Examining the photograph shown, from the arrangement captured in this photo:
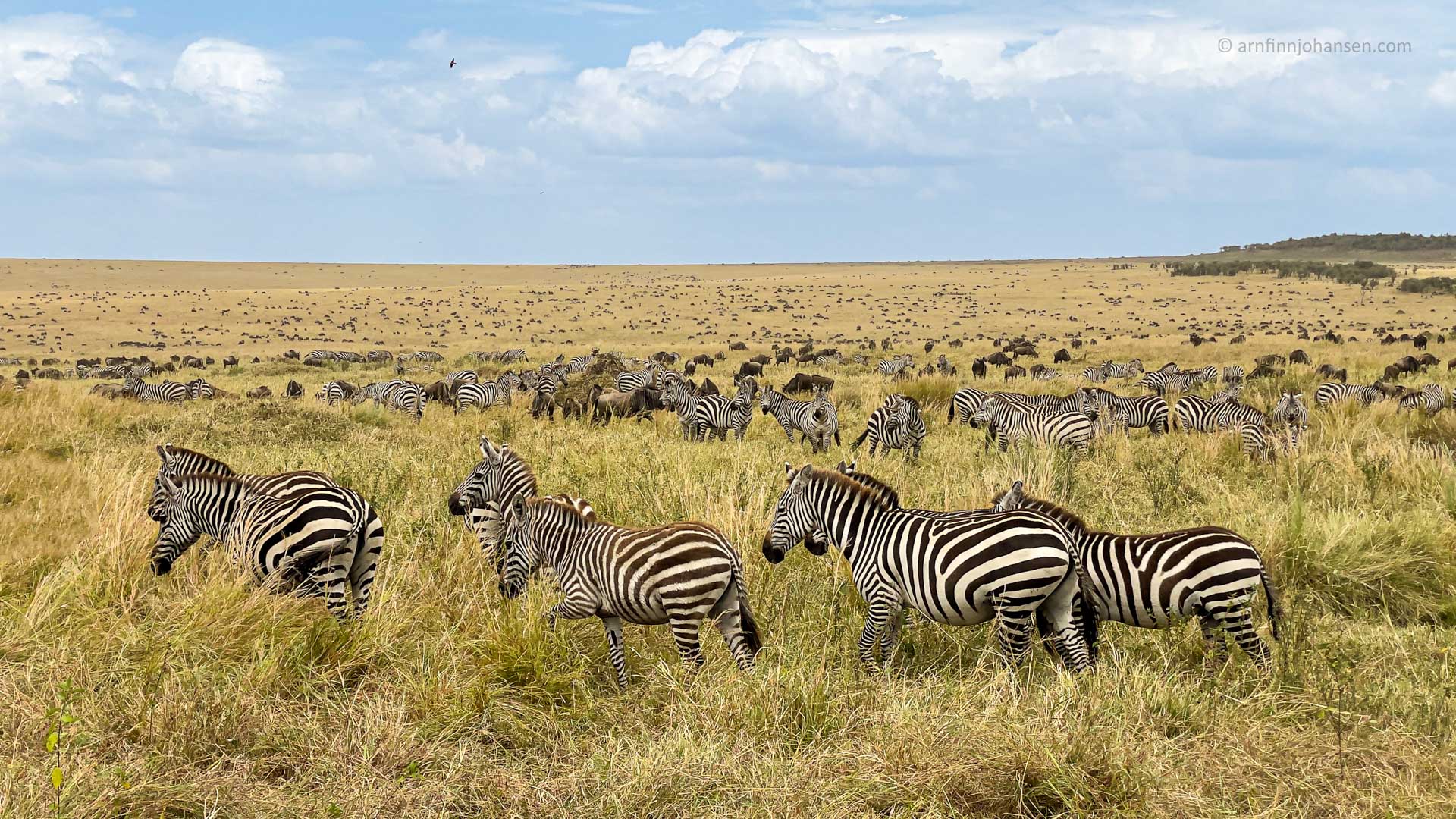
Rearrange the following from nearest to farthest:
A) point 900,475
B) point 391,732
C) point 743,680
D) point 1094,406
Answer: point 391,732 → point 743,680 → point 900,475 → point 1094,406

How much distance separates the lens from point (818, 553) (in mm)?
6605

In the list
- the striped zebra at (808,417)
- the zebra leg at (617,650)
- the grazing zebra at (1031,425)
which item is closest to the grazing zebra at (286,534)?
the zebra leg at (617,650)

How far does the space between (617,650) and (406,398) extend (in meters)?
17.9

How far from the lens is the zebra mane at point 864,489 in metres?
6.43

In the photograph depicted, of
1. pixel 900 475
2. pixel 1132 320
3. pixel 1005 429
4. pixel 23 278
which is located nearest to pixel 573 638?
pixel 900 475

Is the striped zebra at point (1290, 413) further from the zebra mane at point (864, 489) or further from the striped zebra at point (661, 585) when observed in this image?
the striped zebra at point (661, 585)

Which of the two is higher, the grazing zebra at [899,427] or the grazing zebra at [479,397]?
the grazing zebra at [899,427]

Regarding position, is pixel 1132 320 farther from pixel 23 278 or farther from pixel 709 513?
pixel 23 278

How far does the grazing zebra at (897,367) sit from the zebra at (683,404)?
10.5m

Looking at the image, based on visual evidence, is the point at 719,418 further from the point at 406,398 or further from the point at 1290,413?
the point at 1290,413

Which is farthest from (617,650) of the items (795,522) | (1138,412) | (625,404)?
(625,404)

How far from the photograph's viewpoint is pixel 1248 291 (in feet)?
275

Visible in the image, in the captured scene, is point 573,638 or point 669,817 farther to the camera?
point 573,638

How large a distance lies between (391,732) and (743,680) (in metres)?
1.67
